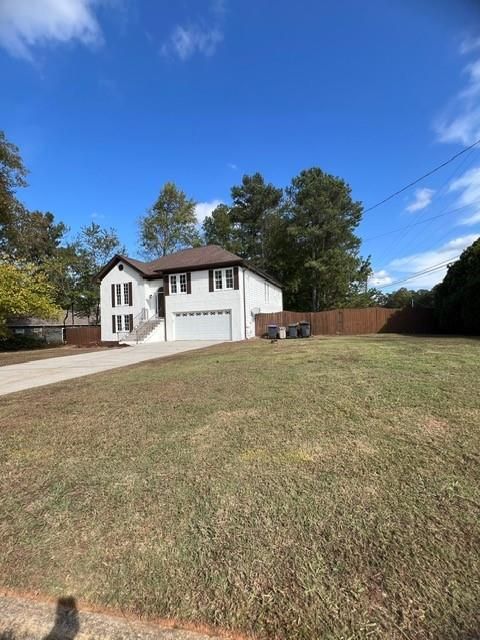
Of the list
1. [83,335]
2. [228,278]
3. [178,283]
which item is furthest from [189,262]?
[83,335]

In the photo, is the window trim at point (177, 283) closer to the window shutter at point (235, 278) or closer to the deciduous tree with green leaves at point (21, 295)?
the window shutter at point (235, 278)

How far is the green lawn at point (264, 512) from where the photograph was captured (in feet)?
6.17

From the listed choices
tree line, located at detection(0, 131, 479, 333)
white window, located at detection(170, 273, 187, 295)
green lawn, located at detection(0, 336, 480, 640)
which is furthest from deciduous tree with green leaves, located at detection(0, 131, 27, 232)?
green lawn, located at detection(0, 336, 480, 640)

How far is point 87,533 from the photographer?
2.55 m

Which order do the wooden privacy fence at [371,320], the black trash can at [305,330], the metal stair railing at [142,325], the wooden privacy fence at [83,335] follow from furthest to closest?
1. the wooden privacy fence at [83,335]
2. the wooden privacy fence at [371,320]
3. the metal stair railing at [142,325]
4. the black trash can at [305,330]

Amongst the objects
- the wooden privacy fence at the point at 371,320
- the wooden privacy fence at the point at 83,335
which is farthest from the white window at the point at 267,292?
the wooden privacy fence at the point at 83,335

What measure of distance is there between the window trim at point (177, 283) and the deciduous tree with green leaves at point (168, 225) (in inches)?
675

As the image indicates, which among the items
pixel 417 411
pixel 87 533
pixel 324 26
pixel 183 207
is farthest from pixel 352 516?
pixel 183 207

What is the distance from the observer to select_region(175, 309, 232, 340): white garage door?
23328 millimetres

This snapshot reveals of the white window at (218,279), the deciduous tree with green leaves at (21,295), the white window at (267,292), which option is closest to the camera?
the deciduous tree with green leaves at (21,295)

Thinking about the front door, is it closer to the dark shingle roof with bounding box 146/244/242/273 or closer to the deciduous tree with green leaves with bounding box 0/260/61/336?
the dark shingle roof with bounding box 146/244/242/273

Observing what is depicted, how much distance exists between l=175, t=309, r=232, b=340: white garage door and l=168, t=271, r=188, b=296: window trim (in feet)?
4.66

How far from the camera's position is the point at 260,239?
40469 millimetres

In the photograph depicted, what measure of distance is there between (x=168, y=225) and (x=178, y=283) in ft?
60.7
